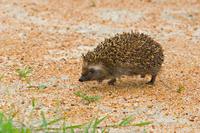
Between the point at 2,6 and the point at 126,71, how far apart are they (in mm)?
4508

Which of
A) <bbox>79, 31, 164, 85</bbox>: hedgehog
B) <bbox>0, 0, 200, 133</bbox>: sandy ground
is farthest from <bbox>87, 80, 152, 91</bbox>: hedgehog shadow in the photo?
<bbox>79, 31, 164, 85</bbox>: hedgehog

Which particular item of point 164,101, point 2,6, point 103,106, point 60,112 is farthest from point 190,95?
point 2,6

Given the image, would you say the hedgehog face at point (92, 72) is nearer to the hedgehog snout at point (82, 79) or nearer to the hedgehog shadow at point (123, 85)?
the hedgehog snout at point (82, 79)

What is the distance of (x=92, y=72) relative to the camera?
24.5ft

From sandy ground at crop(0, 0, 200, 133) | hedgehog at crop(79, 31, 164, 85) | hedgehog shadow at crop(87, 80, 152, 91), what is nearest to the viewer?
sandy ground at crop(0, 0, 200, 133)

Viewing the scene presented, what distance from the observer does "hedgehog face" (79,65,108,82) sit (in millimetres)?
7453

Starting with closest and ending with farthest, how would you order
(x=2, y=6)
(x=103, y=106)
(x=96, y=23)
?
(x=103, y=106)
(x=96, y=23)
(x=2, y=6)

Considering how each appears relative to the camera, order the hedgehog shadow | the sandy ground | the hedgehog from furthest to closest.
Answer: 1. the hedgehog shadow
2. the hedgehog
3. the sandy ground

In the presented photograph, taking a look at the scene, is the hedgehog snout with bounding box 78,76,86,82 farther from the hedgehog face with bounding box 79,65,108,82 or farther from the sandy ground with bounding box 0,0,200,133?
the sandy ground with bounding box 0,0,200,133

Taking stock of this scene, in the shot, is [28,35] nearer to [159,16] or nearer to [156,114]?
[159,16]

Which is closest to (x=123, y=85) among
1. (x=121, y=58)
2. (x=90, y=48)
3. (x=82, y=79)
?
(x=121, y=58)

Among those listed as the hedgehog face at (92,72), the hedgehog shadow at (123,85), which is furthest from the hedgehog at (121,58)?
the hedgehog shadow at (123,85)

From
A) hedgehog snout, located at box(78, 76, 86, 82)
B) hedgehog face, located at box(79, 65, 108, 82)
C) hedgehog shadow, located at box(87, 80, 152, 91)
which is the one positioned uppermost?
hedgehog face, located at box(79, 65, 108, 82)

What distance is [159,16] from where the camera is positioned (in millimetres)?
11242
